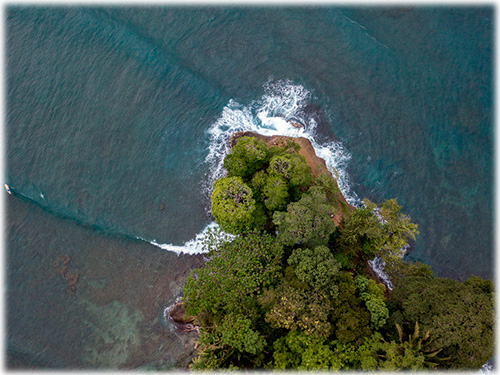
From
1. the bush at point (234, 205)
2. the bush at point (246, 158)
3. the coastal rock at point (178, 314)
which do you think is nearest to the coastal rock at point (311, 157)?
the bush at point (246, 158)

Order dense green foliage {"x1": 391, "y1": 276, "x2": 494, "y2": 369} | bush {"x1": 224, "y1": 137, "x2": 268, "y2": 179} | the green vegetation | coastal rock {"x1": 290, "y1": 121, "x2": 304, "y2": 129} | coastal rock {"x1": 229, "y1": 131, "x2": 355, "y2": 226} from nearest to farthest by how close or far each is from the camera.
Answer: dense green foliage {"x1": 391, "y1": 276, "x2": 494, "y2": 369} < the green vegetation < bush {"x1": 224, "y1": 137, "x2": 268, "y2": 179} < coastal rock {"x1": 229, "y1": 131, "x2": 355, "y2": 226} < coastal rock {"x1": 290, "y1": 121, "x2": 304, "y2": 129}

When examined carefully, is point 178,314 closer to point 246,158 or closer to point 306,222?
point 306,222

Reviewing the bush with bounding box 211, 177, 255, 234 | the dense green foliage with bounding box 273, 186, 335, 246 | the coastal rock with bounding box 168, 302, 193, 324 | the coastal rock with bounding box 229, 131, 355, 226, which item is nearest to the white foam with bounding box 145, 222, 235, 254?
the bush with bounding box 211, 177, 255, 234

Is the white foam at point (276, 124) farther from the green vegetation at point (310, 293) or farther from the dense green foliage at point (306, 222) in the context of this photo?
the dense green foliage at point (306, 222)

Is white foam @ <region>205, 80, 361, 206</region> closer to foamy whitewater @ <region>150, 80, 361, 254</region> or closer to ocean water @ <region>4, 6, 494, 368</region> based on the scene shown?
foamy whitewater @ <region>150, 80, 361, 254</region>

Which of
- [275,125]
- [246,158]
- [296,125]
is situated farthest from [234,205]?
[296,125]

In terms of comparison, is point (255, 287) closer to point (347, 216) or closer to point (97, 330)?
point (347, 216)
